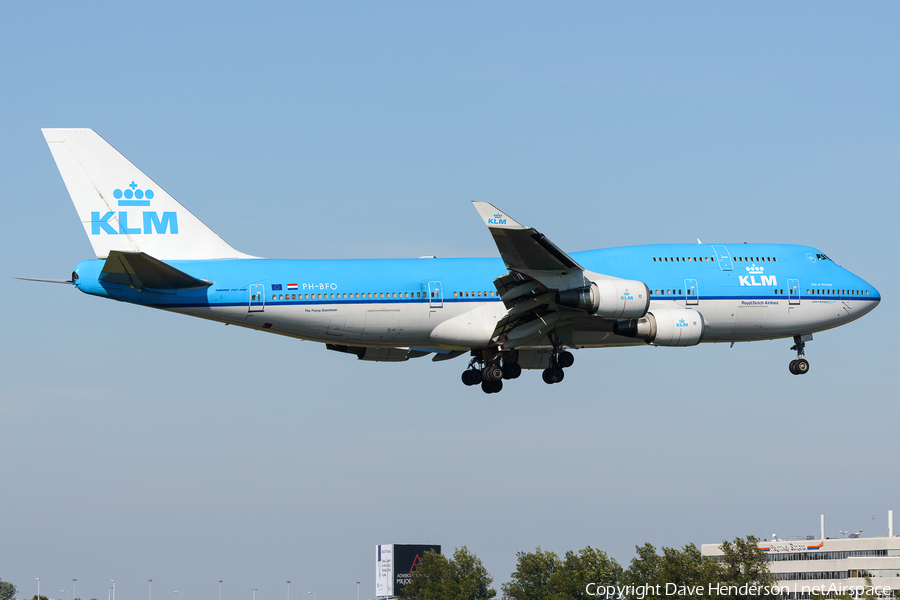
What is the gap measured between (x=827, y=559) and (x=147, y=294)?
9578 centimetres

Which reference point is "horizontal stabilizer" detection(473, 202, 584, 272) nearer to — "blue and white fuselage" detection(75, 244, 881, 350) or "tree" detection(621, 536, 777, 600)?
"blue and white fuselage" detection(75, 244, 881, 350)

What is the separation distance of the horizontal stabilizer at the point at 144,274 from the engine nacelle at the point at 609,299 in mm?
14963

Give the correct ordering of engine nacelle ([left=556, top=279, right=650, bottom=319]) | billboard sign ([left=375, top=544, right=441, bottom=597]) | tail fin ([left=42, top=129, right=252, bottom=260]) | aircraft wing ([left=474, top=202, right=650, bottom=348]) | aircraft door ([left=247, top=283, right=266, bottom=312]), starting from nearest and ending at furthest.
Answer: aircraft wing ([left=474, top=202, right=650, bottom=348]) → engine nacelle ([left=556, top=279, right=650, bottom=319]) → aircraft door ([left=247, top=283, right=266, bottom=312]) → tail fin ([left=42, top=129, right=252, bottom=260]) → billboard sign ([left=375, top=544, right=441, bottom=597])

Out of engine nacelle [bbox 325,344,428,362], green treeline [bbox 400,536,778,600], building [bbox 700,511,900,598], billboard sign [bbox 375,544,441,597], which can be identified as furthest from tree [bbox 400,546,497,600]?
engine nacelle [bbox 325,344,428,362]

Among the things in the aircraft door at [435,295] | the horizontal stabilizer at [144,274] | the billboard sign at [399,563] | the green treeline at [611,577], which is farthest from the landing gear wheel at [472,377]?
the billboard sign at [399,563]

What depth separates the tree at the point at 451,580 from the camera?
12431 centimetres

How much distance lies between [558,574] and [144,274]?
7240 cm

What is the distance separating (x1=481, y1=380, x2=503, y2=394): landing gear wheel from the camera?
174 feet

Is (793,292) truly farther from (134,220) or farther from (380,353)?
(134,220)

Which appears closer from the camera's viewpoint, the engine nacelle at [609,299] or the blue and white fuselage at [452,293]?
the engine nacelle at [609,299]

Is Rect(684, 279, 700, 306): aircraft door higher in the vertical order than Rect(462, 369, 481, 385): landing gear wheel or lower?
higher

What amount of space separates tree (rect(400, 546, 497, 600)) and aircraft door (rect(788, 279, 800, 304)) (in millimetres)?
77929

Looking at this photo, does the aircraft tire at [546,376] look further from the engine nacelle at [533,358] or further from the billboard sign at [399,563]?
the billboard sign at [399,563]

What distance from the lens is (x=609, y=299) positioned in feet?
154
